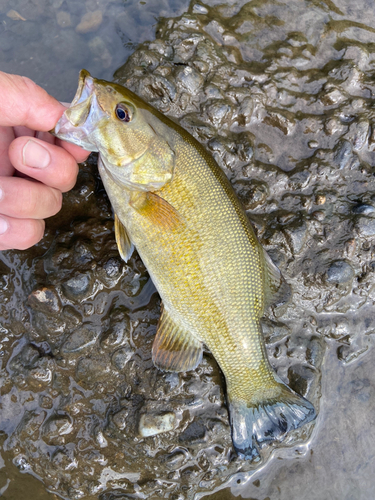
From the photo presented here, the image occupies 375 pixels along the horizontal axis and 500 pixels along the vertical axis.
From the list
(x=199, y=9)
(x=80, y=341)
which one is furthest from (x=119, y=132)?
(x=199, y=9)

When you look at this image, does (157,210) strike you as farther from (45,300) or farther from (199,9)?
(199,9)

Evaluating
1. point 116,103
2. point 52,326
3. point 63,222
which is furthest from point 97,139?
point 52,326

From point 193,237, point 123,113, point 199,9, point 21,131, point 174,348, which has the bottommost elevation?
point 174,348

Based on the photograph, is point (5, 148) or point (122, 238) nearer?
point (5, 148)

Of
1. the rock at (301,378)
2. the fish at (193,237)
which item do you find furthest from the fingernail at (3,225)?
the rock at (301,378)

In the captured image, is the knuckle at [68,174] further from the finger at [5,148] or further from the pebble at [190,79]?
the pebble at [190,79]

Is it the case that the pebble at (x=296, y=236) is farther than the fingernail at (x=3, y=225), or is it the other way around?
the pebble at (x=296, y=236)
